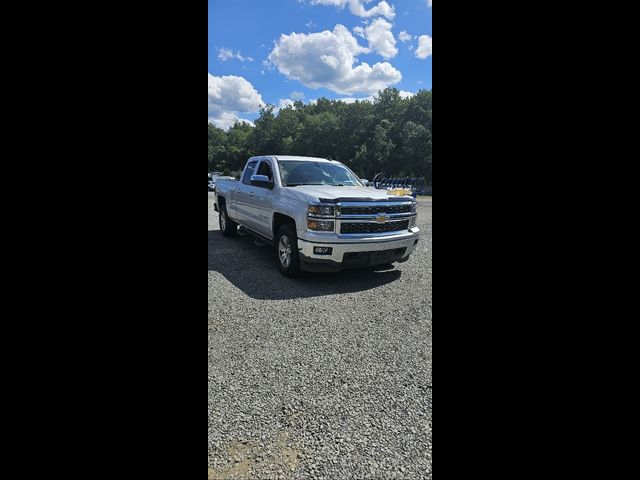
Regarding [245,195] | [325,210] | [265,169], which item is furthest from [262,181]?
[325,210]

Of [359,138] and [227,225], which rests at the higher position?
[359,138]

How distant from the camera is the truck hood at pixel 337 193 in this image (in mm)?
4880

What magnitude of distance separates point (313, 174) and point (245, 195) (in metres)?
1.59

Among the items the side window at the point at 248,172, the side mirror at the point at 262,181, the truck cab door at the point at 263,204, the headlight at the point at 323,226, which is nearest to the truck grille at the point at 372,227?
the headlight at the point at 323,226

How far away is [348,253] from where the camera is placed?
480 centimetres

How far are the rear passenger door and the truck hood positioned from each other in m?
1.59

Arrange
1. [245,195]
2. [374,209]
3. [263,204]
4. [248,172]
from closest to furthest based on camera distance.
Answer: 1. [374,209]
2. [263,204]
3. [245,195]
4. [248,172]

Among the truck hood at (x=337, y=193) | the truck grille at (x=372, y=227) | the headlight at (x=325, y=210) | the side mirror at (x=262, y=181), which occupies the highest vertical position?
the side mirror at (x=262, y=181)

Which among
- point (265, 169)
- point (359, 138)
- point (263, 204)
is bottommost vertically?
point (263, 204)

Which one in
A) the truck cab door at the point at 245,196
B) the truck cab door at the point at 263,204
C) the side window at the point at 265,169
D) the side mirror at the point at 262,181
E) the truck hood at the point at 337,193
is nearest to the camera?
the truck hood at the point at 337,193

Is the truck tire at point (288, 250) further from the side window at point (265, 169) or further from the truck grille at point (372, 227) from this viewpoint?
the side window at point (265, 169)

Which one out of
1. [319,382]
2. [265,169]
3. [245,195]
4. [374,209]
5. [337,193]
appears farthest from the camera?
[245,195]

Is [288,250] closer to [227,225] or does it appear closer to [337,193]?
[337,193]
